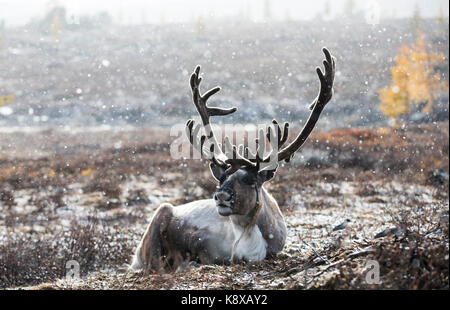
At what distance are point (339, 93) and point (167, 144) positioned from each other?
24.2m

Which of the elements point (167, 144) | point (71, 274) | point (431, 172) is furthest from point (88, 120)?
point (71, 274)

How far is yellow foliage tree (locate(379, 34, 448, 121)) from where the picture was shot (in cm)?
2662

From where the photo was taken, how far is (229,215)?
4621mm

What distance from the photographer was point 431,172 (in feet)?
41.7

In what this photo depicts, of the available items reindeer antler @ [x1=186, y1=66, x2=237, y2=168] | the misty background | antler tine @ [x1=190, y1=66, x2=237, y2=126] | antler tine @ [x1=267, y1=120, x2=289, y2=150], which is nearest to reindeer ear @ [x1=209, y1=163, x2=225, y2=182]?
reindeer antler @ [x1=186, y1=66, x2=237, y2=168]

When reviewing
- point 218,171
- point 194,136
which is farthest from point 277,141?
point 194,136

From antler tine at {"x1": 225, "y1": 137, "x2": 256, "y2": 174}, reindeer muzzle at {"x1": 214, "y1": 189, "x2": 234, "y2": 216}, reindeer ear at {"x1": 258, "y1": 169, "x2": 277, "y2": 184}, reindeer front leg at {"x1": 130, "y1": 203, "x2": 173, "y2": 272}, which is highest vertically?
antler tine at {"x1": 225, "y1": 137, "x2": 256, "y2": 174}

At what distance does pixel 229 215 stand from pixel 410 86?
26409 millimetres

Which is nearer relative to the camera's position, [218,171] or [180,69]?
[218,171]

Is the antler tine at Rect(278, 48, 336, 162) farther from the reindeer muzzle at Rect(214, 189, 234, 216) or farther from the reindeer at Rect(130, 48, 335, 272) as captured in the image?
the reindeer muzzle at Rect(214, 189, 234, 216)

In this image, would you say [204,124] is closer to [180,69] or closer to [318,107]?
[318,107]

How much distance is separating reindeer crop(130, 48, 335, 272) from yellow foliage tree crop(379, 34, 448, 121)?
23.1m

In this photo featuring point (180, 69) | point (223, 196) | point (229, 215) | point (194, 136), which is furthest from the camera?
point (180, 69)
